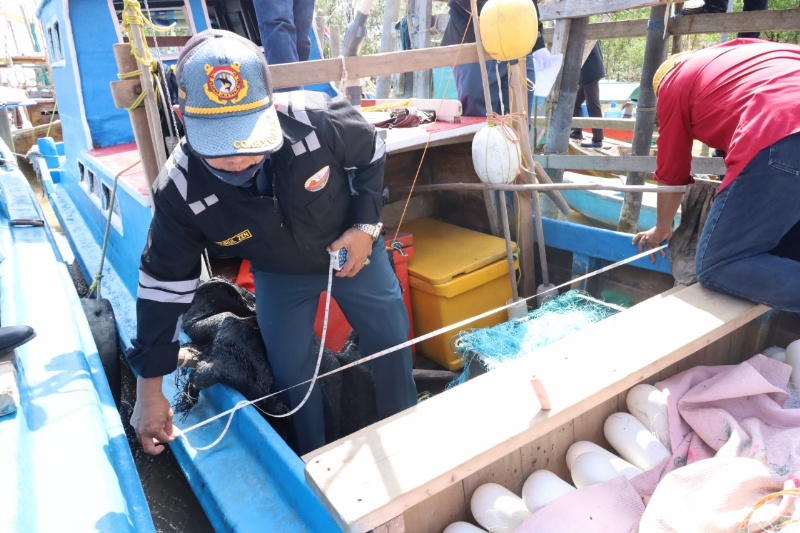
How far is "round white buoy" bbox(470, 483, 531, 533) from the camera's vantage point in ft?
5.86

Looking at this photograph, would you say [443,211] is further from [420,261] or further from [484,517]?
A: [484,517]

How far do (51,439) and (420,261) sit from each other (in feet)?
8.29

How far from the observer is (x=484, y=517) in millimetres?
1818

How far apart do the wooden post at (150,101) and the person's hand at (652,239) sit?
2.60m

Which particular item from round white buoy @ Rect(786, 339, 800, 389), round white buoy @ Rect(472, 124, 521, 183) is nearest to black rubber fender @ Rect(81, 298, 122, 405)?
round white buoy @ Rect(472, 124, 521, 183)

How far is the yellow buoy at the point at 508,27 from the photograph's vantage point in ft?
10.0

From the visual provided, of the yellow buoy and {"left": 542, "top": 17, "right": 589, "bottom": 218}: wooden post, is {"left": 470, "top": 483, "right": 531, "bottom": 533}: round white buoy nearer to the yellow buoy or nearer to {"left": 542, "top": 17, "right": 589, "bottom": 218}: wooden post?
the yellow buoy

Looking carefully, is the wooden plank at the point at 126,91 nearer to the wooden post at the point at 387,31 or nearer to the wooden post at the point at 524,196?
the wooden post at the point at 524,196

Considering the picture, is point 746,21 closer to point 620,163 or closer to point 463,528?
point 620,163

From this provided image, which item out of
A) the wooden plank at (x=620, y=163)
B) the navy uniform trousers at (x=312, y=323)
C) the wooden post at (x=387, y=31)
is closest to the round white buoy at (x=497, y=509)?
the navy uniform trousers at (x=312, y=323)

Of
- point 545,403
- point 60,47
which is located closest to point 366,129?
point 545,403

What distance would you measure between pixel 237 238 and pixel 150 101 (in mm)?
857

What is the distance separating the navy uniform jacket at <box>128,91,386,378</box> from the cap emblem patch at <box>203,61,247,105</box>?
319 mm

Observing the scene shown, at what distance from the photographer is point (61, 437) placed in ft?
5.96
